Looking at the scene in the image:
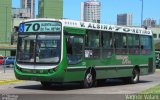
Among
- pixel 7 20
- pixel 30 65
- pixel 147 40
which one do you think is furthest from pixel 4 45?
pixel 30 65

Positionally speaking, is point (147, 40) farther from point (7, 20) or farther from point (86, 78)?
point (7, 20)

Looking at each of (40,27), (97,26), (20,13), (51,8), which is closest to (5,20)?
(51,8)

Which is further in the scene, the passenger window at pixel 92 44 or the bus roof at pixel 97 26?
the passenger window at pixel 92 44

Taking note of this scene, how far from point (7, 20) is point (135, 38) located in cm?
8249

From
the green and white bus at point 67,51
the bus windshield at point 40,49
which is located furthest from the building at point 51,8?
the bus windshield at point 40,49

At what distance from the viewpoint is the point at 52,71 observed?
19.2 m

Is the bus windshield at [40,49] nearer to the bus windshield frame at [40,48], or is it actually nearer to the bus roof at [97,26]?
the bus windshield frame at [40,48]

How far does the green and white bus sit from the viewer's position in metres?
19.4

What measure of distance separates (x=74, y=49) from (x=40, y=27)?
171 centimetres

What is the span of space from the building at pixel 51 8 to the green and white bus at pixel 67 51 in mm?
78473

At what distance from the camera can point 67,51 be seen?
19703 millimetres

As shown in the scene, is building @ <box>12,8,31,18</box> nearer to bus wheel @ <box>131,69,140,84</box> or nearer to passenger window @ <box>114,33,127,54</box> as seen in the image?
bus wheel @ <box>131,69,140,84</box>

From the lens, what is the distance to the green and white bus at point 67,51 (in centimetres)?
1939

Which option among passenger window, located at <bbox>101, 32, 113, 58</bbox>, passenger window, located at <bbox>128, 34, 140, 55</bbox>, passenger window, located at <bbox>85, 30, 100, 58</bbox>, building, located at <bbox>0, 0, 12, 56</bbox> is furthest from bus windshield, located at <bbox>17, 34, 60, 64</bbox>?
building, located at <bbox>0, 0, 12, 56</bbox>
